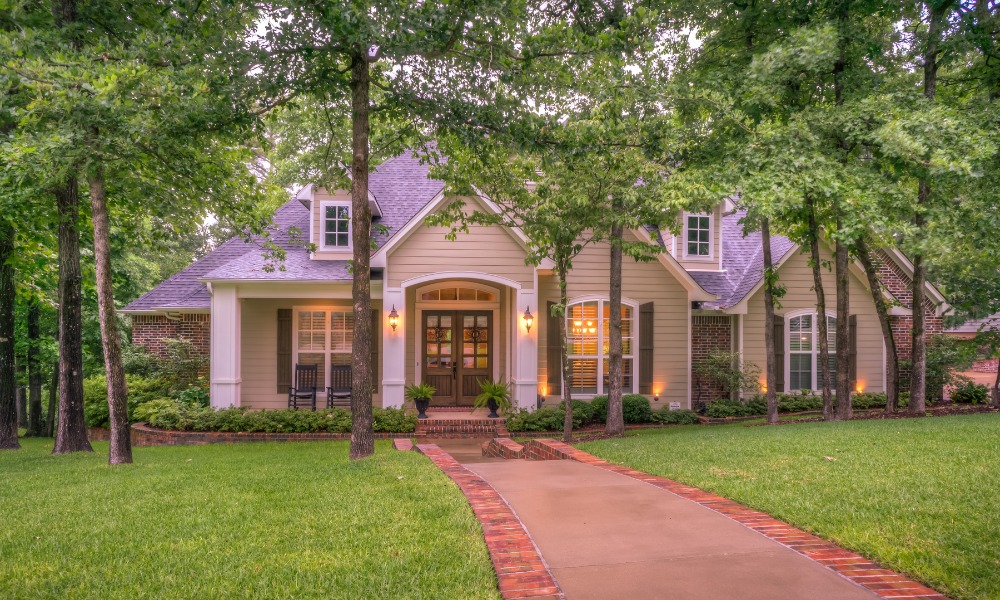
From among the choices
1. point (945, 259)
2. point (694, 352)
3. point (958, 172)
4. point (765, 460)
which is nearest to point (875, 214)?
point (958, 172)

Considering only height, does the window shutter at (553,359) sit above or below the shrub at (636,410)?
above

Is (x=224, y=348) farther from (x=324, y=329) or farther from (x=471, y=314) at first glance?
(x=471, y=314)

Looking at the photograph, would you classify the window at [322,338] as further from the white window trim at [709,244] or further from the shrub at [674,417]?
the white window trim at [709,244]

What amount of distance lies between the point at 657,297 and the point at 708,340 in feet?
6.18

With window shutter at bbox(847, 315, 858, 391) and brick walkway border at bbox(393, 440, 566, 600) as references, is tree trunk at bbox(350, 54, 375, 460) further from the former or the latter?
window shutter at bbox(847, 315, 858, 391)

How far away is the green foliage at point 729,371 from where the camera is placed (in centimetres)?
1576

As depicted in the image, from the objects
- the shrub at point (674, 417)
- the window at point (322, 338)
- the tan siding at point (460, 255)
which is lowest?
the shrub at point (674, 417)

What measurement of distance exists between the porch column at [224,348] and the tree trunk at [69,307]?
3759mm

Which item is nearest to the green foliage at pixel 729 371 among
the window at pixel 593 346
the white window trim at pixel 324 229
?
the window at pixel 593 346

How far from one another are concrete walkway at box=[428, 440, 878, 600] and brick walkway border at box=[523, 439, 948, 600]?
82 mm

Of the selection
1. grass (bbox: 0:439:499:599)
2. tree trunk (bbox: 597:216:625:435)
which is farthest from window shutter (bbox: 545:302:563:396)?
grass (bbox: 0:439:499:599)

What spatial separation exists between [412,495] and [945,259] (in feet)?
33.7

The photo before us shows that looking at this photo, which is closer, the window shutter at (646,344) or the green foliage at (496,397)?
the green foliage at (496,397)

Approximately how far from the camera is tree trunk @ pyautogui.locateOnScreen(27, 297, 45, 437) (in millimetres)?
16905
